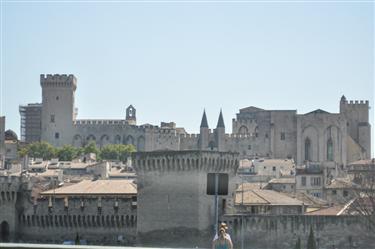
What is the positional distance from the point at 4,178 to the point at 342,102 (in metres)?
79.9

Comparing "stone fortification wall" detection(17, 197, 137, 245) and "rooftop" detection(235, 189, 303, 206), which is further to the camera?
"rooftop" detection(235, 189, 303, 206)

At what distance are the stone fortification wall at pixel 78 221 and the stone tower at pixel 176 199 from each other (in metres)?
4.02

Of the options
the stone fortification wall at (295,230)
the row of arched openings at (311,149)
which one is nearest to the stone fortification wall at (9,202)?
the stone fortification wall at (295,230)

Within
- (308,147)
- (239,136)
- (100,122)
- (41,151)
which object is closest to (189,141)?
(239,136)

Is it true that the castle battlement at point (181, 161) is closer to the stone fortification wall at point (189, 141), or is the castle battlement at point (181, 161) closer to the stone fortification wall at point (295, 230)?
the stone fortification wall at point (295, 230)

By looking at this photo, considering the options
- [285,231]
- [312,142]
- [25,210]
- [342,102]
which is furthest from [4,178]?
[342,102]

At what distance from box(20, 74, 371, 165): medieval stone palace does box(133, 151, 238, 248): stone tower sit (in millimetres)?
73148

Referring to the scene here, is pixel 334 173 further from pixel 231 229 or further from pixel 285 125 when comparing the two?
pixel 231 229

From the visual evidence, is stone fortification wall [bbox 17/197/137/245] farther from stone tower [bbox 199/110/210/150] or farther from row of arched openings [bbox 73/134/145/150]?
row of arched openings [bbox 73/134/145/150]

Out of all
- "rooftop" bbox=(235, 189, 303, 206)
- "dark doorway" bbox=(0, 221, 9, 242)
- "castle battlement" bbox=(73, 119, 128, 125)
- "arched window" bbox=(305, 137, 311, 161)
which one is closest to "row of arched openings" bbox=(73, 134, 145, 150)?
"castle battlement" bbox=(73, 119, 128, 125)

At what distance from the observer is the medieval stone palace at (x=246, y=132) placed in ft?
415

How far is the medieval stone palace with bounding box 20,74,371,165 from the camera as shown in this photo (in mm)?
126500

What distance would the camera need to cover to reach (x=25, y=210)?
198ft

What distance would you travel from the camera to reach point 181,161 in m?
52.8
